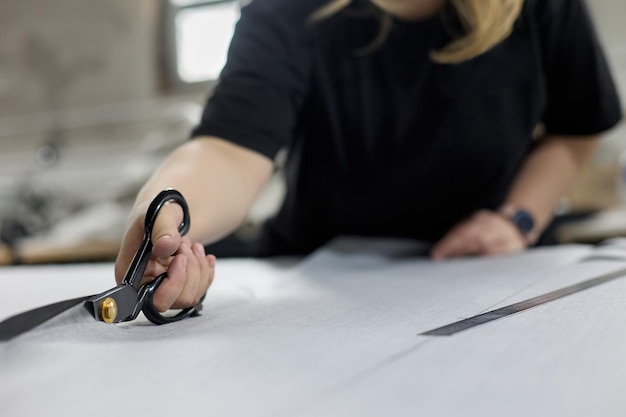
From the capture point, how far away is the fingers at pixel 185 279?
1.40 feet

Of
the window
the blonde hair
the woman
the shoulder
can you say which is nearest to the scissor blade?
the woman

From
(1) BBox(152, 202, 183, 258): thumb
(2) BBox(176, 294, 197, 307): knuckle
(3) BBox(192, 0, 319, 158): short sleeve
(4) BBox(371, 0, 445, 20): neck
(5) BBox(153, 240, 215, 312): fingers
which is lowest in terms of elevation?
(2) BBox(176, 294, 197, 307): knuckle

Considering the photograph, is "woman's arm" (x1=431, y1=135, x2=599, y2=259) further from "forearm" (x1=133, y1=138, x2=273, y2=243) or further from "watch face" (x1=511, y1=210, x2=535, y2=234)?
"forearm" (x1=133, y1=138, x2=273, y2=243)

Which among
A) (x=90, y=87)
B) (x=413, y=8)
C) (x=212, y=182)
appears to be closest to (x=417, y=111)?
(x=413, y=8)

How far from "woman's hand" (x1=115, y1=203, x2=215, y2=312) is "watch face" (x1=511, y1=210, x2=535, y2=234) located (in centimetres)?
54

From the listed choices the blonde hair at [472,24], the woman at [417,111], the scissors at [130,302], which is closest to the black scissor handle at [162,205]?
the scissors at [130,302]

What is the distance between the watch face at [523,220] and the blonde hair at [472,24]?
232 mm

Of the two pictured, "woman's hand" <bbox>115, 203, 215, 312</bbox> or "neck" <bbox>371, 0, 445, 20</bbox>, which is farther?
"neck" <bbox>371, 0, 445, 20</bbox>

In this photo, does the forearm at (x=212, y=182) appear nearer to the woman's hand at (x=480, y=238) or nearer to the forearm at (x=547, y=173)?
the woman's hand at (x=480, y=238)

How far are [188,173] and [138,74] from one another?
8.45 ft

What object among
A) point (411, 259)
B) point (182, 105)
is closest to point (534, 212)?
point (411, 259)

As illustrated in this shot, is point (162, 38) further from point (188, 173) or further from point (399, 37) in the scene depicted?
point (188, 173)

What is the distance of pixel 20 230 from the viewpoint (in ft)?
7.05

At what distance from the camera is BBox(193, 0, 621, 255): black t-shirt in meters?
0.79
